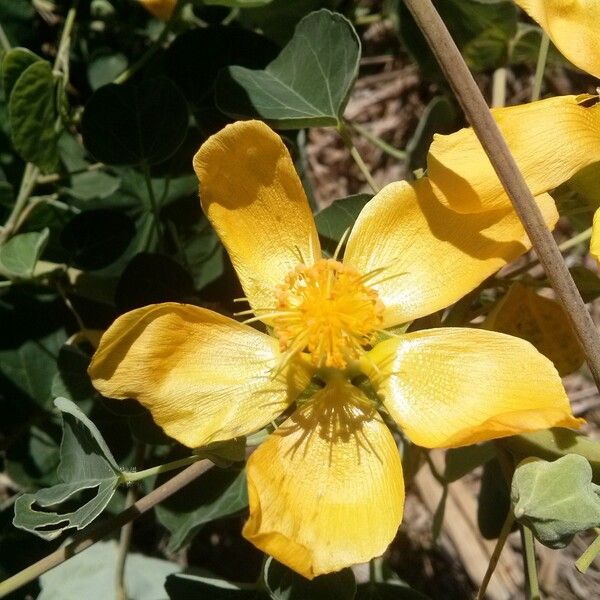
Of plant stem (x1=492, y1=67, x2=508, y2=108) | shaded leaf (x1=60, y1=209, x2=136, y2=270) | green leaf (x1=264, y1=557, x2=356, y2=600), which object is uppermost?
plant stem (x1=492, y1=67, x2=508, y2=108)

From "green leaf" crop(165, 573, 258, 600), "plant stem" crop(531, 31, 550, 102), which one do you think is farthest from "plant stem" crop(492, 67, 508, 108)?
"green leaf" crop(165, 573, 258, 600)

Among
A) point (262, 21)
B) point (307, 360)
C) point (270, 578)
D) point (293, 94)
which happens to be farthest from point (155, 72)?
point (270, 578)

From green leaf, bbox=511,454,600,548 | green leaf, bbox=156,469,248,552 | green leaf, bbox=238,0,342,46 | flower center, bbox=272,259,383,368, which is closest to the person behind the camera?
green leaf, bbox=511,454,600,548

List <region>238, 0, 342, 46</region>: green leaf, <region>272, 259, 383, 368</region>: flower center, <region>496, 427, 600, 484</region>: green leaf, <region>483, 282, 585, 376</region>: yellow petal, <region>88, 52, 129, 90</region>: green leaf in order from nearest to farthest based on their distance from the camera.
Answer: <region>496, 427, 600, 484</region>: green leaf
<region>272, 259, 383, 368</region>: flower center
<region>483, 282, 585, 376</region>: yellow petal
<region>238, 0, 342, 46</region>: green leaf
<region>88, 52, 129, 90</region>: green leaf

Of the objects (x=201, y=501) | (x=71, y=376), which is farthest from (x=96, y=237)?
(x=201, y=501)

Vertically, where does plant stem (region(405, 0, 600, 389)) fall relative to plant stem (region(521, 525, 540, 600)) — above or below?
above

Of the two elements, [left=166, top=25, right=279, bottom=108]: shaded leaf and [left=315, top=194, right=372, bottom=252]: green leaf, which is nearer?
[left=315, top=194, right=372, bottom=252]: green leaf

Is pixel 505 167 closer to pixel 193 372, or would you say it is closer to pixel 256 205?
pixel 256 205

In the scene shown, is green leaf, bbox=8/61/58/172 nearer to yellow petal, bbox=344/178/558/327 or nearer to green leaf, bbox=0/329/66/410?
green leaf, bbox=0/329/66/410
